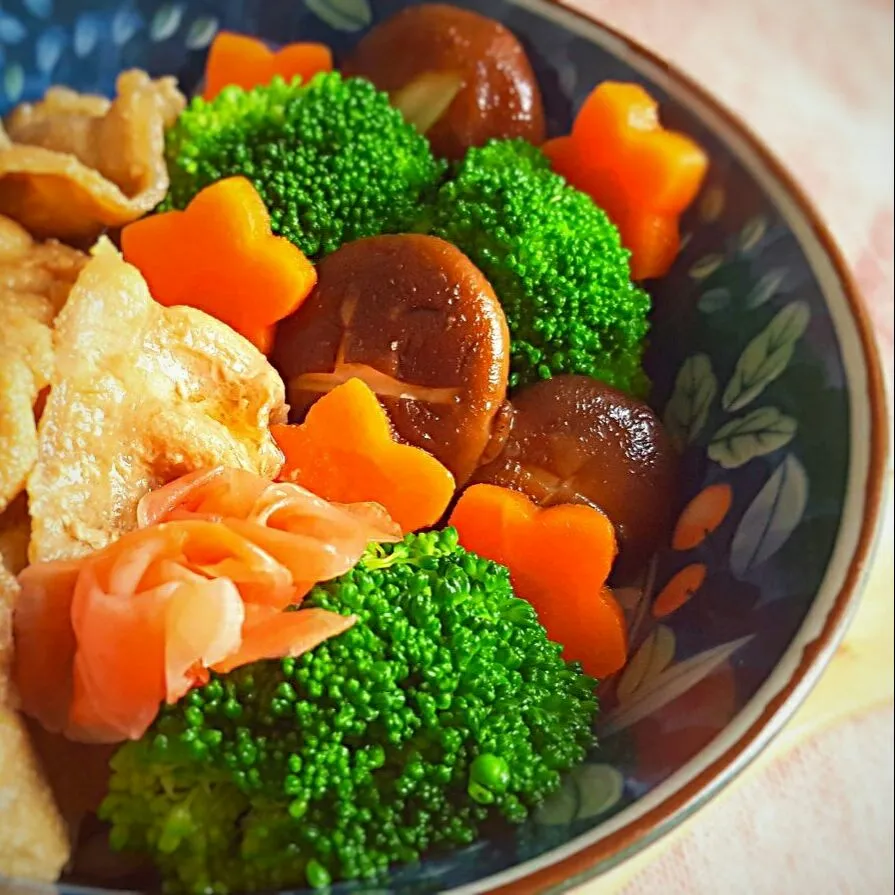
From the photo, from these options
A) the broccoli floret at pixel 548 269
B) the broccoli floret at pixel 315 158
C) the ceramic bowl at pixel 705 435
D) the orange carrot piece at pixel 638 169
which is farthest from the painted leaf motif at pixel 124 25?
the orange carrot piece at pixel 638 169

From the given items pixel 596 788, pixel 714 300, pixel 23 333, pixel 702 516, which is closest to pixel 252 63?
pixel 23 333

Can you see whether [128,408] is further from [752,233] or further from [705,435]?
[752,233]

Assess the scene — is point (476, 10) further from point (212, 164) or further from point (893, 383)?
point (893, 383)

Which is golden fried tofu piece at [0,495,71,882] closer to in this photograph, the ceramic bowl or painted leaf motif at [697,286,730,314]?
the ceramic bowl

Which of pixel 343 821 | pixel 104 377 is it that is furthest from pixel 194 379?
pixel 343 821

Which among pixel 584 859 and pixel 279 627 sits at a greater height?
pixel 584 859

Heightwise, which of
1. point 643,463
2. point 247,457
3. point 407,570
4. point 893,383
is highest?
point 893,383
